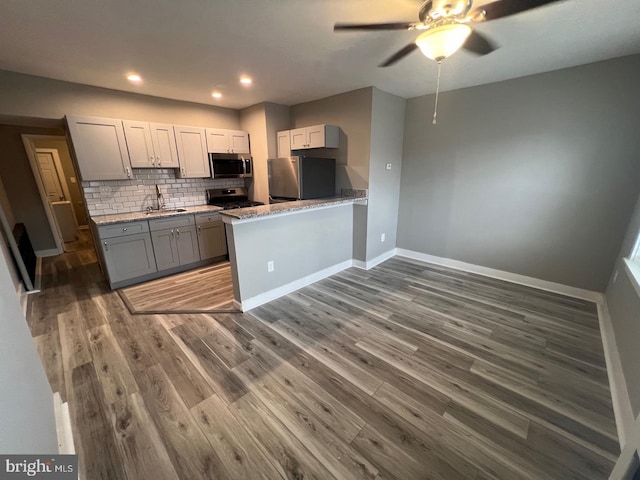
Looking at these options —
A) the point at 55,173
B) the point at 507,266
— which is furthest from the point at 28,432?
the point at 55,173

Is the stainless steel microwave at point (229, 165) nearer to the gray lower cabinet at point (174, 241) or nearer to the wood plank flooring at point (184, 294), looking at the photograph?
the gray lower cabinet at point (174, 241)

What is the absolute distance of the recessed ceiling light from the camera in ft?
9.26

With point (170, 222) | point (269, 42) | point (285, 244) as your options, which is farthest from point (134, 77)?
point (285, 244)

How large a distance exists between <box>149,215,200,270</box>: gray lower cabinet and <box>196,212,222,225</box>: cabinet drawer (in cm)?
9

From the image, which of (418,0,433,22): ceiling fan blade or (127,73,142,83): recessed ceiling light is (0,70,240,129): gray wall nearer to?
(127,73,142,83): recessed ceiling light

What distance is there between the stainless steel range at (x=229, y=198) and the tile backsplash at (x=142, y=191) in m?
0.12

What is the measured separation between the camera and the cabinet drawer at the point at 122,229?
10.1ft

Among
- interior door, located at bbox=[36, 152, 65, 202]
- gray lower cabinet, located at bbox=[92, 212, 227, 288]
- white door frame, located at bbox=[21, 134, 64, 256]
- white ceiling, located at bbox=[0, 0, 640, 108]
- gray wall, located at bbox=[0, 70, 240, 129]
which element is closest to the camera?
white ceiling, located at bbox=[0, 0, 640, 108]

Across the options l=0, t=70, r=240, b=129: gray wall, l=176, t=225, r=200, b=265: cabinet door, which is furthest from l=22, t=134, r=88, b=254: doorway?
l=176, t=225, r=200, b=265: cabinet door

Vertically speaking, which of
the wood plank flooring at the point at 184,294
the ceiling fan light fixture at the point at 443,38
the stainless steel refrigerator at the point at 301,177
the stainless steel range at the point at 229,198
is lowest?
the wood plank flooring at the point at 184,294

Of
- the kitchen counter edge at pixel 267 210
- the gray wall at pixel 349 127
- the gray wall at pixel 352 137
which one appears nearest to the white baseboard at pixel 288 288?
the gray wall at pixel 352 137

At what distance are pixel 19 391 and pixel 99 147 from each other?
3.25 meters

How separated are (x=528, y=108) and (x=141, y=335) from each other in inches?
189

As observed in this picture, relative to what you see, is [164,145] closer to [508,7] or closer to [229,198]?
[229,198]
